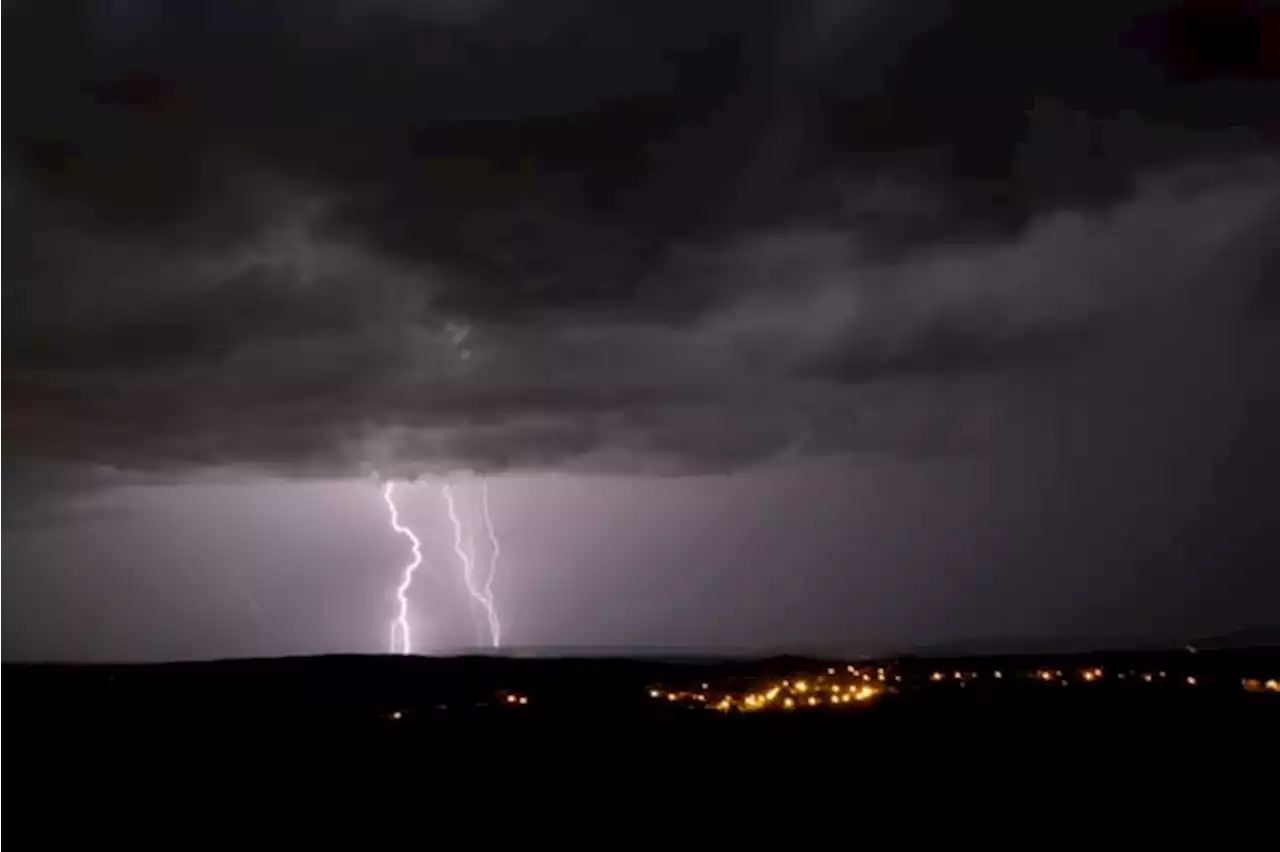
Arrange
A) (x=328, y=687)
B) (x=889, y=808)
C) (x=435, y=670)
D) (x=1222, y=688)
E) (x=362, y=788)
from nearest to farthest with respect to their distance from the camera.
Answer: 1. (x=889, y=808)
2. (x=362, y=788)
3. (x=1222, y=688)
4. (x=328, y=687)
5. (x=435, y=670)

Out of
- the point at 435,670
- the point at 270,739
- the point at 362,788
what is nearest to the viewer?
the point at 362,788

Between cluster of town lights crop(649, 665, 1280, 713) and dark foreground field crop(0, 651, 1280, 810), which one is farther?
cluster of town lights crop(649, 665, 1280, 713)

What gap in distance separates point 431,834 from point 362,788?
19.9 feet

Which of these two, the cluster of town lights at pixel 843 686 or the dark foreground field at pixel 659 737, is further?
the cluster of town lights at pixel 843 686

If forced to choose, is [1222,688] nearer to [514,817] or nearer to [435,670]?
[514,817]

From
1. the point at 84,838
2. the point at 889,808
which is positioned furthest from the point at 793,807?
the point at 84,838

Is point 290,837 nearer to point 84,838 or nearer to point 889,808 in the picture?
point 84,838

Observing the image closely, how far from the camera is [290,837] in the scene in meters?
21.8

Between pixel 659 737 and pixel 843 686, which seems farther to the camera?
pixel 843 686

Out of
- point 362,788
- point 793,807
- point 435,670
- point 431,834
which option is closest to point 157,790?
point 362,788

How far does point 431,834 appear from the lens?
21.8 metres

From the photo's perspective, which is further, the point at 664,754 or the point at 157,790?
the point at 664,754

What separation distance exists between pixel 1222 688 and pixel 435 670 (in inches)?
2169

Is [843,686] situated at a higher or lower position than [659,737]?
higher
